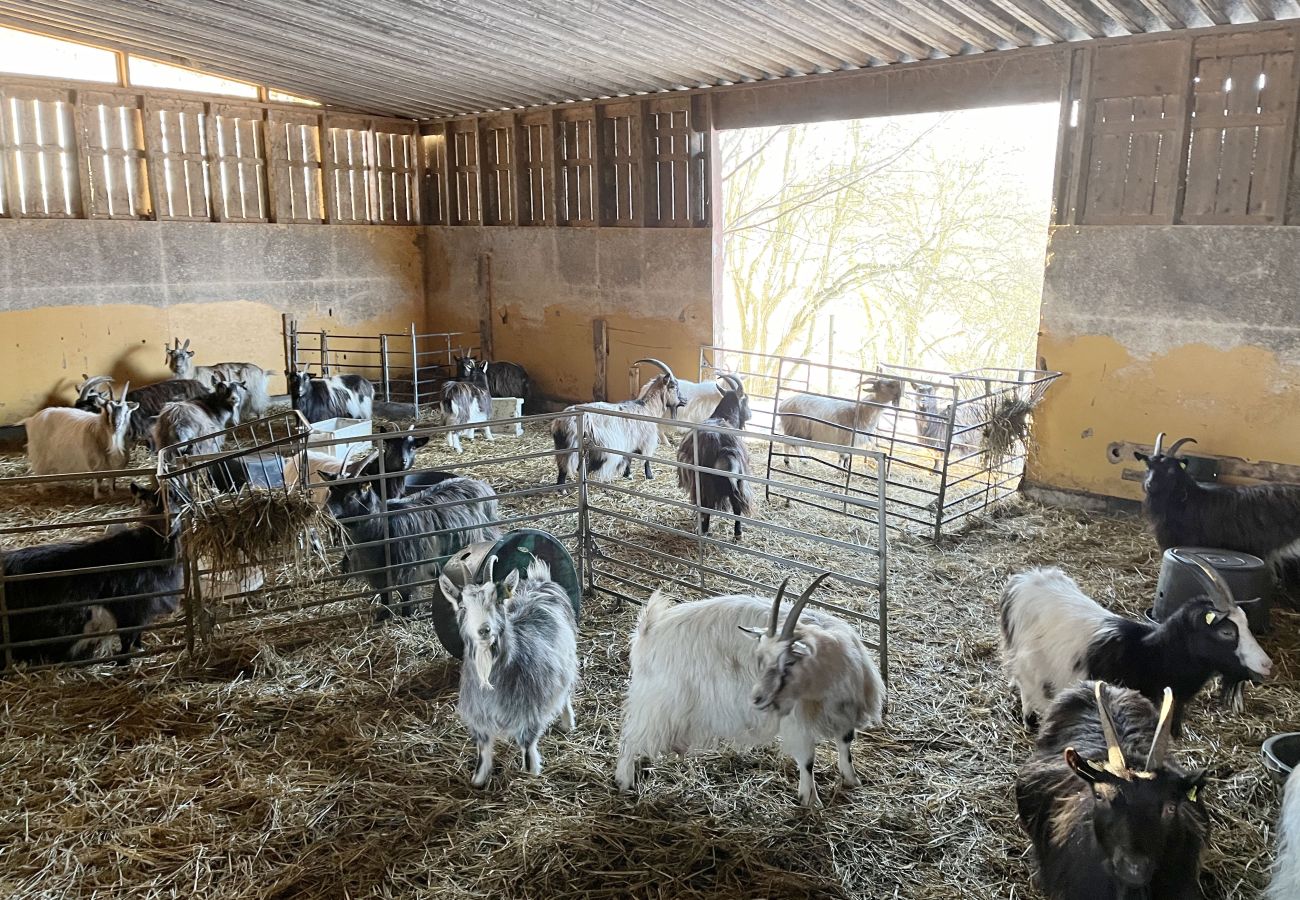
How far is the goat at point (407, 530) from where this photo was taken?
5492mm

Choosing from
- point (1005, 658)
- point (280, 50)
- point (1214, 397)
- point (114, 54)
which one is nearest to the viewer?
point (1005, 658)

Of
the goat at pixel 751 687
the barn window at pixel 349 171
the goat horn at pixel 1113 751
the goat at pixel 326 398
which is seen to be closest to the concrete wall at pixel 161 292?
the barn window at pixel 349 171

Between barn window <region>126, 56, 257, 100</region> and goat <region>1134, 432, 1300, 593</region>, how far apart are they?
11.3 metres

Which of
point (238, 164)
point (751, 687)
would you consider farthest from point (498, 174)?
point (751, 687)

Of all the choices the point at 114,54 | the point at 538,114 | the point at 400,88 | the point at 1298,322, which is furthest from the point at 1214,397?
the point at 114,54

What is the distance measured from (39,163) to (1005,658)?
37.4 ft

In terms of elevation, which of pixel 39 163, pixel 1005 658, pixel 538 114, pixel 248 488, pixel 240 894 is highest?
pixel 538 114

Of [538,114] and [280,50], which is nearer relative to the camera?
[280,50]

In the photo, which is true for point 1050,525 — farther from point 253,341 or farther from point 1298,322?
point 253,341

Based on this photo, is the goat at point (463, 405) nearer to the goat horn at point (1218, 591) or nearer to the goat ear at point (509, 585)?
the goat ear at point (509, 585)

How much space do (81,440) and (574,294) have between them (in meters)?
5.77

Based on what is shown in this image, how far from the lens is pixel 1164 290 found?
23.0ft

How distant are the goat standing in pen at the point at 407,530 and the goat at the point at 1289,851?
12.8ft

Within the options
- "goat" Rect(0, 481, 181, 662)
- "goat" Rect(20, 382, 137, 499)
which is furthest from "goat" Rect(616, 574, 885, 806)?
"goat" Rect(20, 382, 137, 499)
